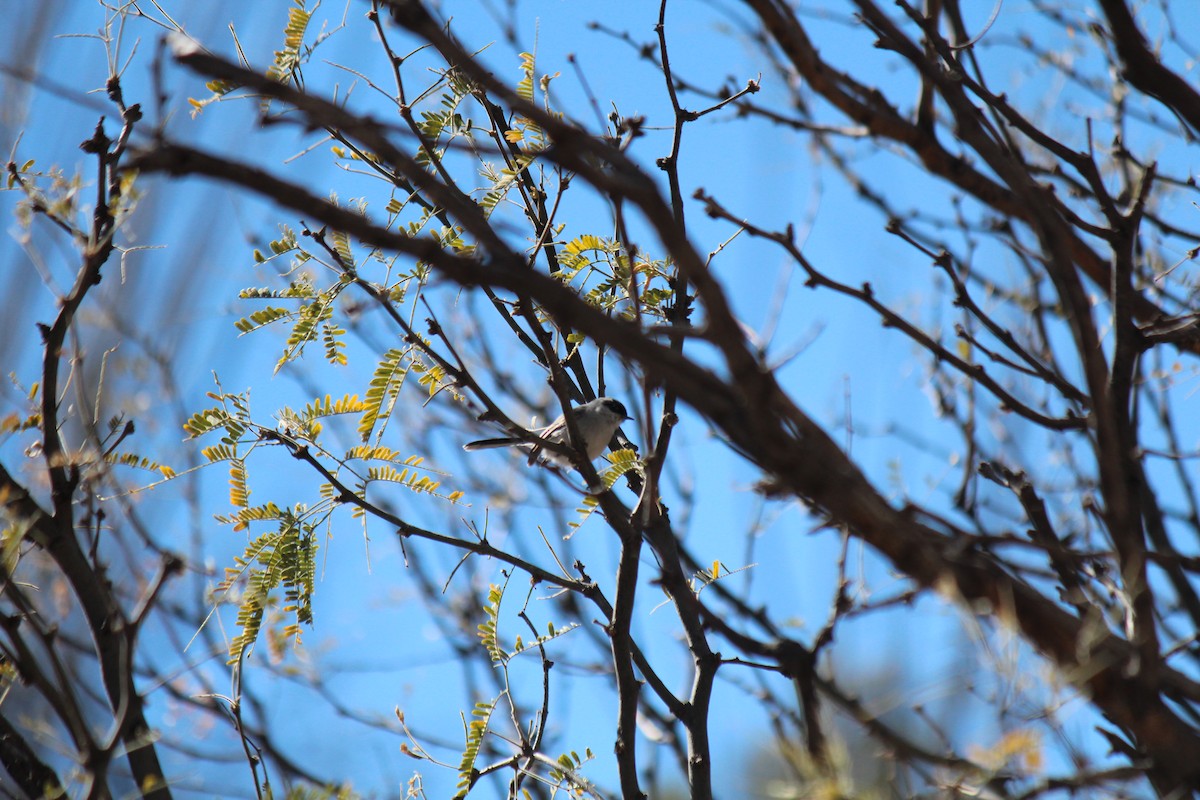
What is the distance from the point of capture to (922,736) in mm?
1858

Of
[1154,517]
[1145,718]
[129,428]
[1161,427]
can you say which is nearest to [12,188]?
[129,428]

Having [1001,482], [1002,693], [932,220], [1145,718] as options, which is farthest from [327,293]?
[932,220]

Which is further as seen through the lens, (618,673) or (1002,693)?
(618,673)

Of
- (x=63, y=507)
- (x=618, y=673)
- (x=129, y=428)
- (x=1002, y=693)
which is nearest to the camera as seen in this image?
(x=1002, y=693)

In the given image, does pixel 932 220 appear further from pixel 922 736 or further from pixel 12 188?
pixel 12 188

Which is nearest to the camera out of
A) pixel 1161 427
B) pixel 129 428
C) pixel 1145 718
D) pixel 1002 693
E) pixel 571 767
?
pixel 1145 718

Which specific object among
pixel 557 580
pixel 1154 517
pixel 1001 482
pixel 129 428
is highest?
pixel 129 428

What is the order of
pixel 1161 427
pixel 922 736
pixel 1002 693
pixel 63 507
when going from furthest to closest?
pixel 1161 427 < pixel 63 507 < pixel 922 736 < pixel 1002 693

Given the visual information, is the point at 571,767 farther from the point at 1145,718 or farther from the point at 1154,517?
the point at 1145,718

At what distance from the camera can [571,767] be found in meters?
3.04

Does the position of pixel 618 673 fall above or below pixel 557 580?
below

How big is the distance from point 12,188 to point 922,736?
2521 mm

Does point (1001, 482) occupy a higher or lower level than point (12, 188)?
lower

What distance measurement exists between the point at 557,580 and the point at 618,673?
12.0 inches
